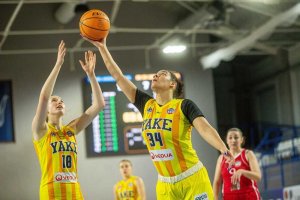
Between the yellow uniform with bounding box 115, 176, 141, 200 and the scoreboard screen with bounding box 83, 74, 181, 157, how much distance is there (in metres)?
1.89

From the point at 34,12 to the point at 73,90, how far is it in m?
2.10

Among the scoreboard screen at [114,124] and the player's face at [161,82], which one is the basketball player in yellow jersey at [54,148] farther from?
the scoreboard screen at [114,124]

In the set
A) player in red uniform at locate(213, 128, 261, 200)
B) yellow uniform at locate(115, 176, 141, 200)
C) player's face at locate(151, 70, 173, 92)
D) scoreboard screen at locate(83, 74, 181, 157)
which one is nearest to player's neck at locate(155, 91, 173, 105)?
player's face at locate(151, 70, 173, 92)

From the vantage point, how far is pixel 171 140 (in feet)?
17.7

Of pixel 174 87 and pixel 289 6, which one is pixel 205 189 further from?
pixel 289 6

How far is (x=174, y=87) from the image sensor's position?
5766 millimetres

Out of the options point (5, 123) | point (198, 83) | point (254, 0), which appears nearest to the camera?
point (254, 0)

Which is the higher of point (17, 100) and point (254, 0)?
point (254, 0)

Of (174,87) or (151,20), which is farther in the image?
(151,20)

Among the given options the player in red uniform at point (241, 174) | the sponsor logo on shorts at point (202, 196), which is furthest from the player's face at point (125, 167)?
the sponsor logo on shorts at point (202, 196)

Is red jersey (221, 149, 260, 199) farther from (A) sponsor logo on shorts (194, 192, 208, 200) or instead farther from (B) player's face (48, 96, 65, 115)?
(B) player's face (48, 96, 65, 115)

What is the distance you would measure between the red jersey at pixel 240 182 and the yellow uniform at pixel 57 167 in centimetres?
281

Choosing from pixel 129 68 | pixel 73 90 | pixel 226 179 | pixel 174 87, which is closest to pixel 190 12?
pixel 129 68

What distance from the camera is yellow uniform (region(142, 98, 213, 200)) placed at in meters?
5.38
